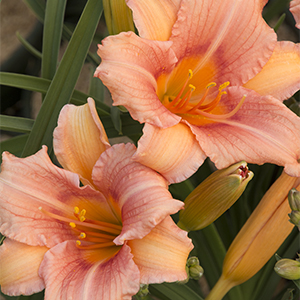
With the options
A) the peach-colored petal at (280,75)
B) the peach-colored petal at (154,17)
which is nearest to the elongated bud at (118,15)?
the peach-colored petal at (154,17)

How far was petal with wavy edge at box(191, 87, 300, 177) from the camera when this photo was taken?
555 millimetres

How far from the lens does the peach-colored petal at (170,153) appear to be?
1.64 ft

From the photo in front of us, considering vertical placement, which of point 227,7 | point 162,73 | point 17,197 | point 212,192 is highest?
point 227,7

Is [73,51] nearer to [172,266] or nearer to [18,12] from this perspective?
[172,266]

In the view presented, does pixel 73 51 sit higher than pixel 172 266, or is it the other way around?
pixel 73 51

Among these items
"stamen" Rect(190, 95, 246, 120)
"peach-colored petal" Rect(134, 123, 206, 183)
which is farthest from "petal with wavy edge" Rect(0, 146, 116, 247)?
"stamen" Rect(190, 95, 246, 120)

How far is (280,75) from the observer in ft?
2.11

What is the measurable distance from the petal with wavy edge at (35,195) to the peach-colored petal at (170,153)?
0.13 meters

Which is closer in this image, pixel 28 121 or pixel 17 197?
pixel 17 197

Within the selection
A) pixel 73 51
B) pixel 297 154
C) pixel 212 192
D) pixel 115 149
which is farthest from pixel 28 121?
pixel 297 154

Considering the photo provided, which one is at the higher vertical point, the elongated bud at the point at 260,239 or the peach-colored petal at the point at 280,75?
the peach-colored petal at the point at 280,75

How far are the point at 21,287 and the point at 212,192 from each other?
0.35 m

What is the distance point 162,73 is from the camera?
605 mm

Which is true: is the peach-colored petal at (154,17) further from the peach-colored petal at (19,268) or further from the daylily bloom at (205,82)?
the peach-colored petal at (19,268)
